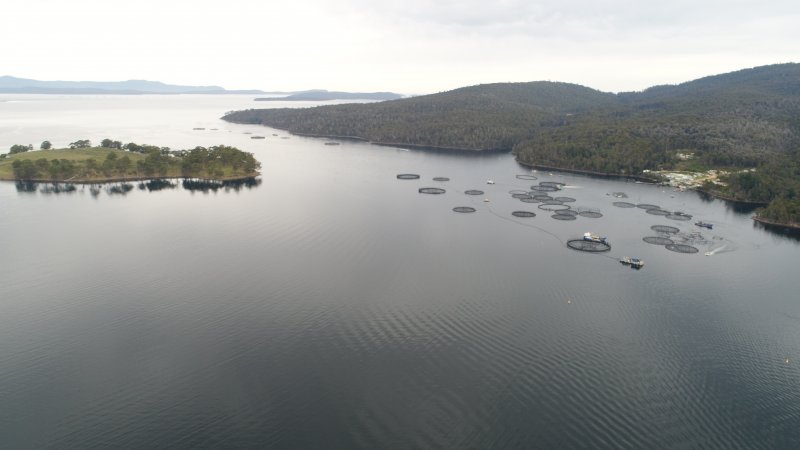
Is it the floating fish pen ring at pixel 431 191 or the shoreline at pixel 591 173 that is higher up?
the shoreline at pixel 591 173

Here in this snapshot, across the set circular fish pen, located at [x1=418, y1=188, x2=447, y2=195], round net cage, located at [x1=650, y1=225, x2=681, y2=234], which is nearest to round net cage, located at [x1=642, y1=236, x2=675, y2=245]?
round net cage, located at [x1=650, y1=225, x2=681, y2=234]

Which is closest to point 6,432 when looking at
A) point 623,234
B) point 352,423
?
point 352,423

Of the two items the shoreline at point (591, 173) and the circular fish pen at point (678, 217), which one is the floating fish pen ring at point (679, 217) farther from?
the shoreline at point (591, 173)

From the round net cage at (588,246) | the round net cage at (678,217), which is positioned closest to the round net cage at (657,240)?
the round net cage at (588,246)

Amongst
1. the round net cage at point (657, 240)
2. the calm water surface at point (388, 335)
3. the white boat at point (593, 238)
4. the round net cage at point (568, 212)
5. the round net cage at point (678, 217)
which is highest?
the round net cage at point (568, 212)

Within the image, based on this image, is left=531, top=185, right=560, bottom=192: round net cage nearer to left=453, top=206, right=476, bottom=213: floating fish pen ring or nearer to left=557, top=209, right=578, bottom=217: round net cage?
left=557, top=209, right=578, bottom=217: round net cage

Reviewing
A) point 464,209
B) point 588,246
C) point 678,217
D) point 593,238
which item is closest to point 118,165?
point 464,209

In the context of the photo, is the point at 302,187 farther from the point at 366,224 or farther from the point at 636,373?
the point at 636,373
